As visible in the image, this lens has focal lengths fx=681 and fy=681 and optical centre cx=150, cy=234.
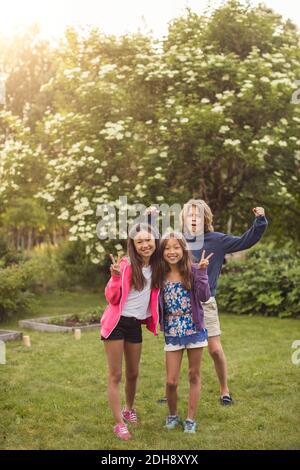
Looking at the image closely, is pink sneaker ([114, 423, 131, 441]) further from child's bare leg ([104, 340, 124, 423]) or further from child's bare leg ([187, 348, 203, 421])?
child's bare leg ([187, 348, 203, 421])

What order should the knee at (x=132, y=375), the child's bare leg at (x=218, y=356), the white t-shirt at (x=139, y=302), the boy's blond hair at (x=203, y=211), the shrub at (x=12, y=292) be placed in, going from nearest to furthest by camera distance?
1. the white t-shirt at (x=139, y=302)
2. the knee at (x=132, y=375)
3. the boy's blond hair at (x=203, y=211)
4. the child's bare leg at (x=218, y=356)
5. the shrub at (x=12, y=292)

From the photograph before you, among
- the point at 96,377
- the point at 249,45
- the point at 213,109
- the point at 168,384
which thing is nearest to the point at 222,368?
the point at 168,384

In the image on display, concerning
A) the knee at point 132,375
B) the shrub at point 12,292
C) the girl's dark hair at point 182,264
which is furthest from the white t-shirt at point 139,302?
the shrub at point 12,292

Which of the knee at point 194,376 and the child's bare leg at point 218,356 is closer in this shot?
the knee at point 194,376

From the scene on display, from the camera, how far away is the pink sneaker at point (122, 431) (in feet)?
15.4

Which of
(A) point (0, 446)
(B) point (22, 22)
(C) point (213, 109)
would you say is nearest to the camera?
(A) point (0, 446)

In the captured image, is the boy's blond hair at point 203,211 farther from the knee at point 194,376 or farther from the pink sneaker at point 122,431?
the pink sneaker at point 122,431

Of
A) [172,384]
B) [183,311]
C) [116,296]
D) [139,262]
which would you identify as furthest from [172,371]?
[139,262]

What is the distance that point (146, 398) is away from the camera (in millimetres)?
5930

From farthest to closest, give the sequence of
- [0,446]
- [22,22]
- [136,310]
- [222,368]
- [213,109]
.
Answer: [22,22] → [213,109] → [222,368] → [136,310] → [0,446]

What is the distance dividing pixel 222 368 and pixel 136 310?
1.24m

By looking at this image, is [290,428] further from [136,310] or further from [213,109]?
[213,109]

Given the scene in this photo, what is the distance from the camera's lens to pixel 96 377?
6.70 meters

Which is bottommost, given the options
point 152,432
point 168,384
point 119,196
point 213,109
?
point 152,432
